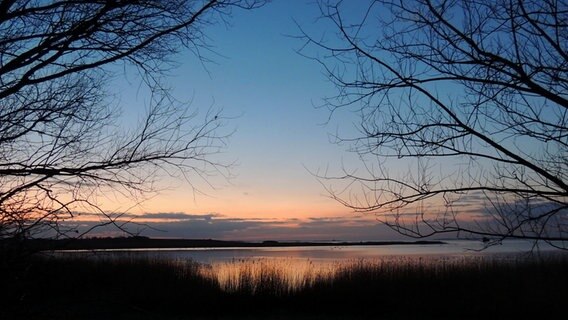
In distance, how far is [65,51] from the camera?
12.8 feet

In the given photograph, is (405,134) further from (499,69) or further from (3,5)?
(3,5)

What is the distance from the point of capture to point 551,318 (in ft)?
55.9

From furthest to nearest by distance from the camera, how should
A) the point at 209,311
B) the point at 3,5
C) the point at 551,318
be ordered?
→ the point at 209,311 → the point at 551,318 → the point at 3,5

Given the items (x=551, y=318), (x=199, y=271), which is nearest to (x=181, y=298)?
(x=199, y=271)

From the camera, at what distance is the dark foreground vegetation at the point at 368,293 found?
17922mm

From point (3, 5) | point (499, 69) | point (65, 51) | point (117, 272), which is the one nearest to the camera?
point (499, 69)

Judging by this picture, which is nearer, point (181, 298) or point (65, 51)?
point (65, 51)

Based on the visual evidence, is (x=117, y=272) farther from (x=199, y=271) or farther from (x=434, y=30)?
(x=434, y=30)

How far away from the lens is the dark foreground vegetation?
17922 millimetres

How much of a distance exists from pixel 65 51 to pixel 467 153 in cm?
277

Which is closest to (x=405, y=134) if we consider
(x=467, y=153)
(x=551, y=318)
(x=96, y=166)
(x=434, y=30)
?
(x=467, y=153)

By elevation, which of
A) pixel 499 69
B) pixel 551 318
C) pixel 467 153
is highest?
pixel 499 69

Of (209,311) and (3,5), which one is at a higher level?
(3,5)

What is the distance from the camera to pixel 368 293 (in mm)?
19703
